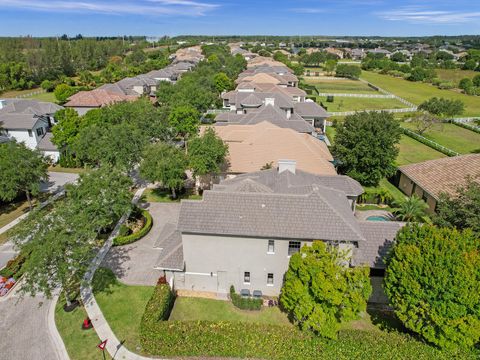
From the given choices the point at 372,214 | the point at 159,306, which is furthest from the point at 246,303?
the point at 372,214

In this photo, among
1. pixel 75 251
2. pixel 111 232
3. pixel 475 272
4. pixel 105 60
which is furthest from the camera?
pixel 105 60

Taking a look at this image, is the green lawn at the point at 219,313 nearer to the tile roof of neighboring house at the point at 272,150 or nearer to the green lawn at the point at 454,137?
the tile roof of neighboring house at the point at 272,150

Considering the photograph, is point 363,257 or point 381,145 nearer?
point 363,257

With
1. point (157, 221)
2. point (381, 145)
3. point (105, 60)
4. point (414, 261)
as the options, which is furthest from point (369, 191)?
point (105, 60)

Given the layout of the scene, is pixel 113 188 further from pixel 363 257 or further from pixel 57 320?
pixel 363 257

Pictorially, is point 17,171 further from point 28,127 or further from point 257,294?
point 257,294

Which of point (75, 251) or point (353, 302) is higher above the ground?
point (75, 251)

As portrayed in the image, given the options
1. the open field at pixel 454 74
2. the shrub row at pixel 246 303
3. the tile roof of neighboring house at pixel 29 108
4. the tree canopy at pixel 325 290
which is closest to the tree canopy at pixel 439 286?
the tree canopy at pixel 325 290

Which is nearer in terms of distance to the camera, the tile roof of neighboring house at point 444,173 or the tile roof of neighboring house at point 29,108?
the tile roof of neighboring house at point 444,173
